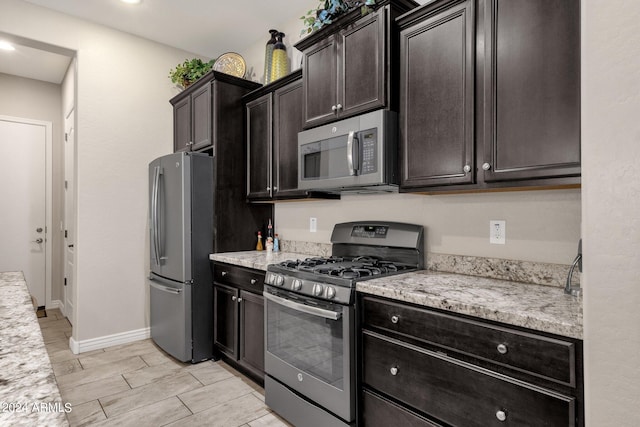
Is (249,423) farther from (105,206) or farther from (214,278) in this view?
A: (105,206)

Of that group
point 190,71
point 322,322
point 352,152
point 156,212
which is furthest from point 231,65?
point 322,322

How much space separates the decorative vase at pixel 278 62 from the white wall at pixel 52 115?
3.23 metres

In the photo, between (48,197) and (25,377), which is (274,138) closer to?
(25,377)

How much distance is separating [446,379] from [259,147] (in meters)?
2.35

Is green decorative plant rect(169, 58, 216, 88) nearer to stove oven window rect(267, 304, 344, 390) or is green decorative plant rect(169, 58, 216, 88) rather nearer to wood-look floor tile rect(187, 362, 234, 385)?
stove oven window rect(267, 304, 344, 390)

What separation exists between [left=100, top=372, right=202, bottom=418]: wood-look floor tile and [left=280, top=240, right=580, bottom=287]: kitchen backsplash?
6.34ft

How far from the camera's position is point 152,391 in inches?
102

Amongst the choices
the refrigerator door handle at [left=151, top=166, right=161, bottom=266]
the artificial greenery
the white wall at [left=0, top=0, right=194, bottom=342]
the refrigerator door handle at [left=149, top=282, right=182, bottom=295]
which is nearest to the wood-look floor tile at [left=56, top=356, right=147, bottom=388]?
the white wall at [left=0, top=0, right=194, bottom=342]

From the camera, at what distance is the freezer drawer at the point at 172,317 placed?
9.77 feet

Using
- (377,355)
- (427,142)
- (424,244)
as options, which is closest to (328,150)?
(427,142)

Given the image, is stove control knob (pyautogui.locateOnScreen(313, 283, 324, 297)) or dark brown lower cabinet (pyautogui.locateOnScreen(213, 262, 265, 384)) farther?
dark brown lower cabinet (pyautogui.locateOnScreen(213, 262, 265, 384))

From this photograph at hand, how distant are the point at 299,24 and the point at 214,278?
234 centimetres

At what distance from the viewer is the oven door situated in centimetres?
183

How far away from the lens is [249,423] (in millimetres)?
2207
